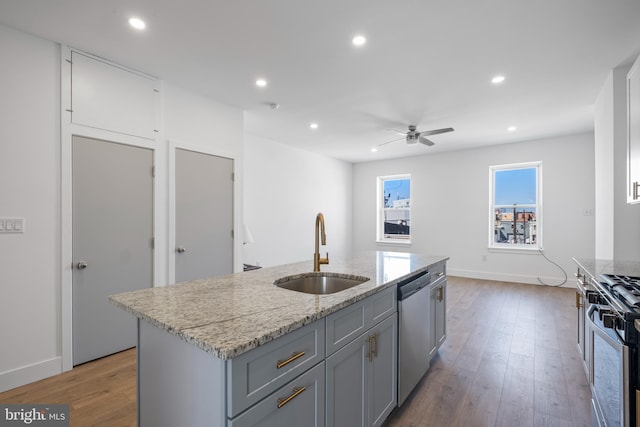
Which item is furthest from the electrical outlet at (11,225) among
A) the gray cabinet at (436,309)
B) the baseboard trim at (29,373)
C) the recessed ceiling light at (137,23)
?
the gray cabinet at (436,309)

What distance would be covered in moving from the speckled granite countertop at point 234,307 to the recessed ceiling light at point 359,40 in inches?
73.2

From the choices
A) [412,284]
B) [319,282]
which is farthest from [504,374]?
[319,282]

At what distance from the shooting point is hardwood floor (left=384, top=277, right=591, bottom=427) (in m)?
1.91

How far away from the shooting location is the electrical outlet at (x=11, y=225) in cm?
222

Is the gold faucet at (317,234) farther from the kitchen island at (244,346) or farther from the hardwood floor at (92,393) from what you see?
the hardwood floor at (92,393)

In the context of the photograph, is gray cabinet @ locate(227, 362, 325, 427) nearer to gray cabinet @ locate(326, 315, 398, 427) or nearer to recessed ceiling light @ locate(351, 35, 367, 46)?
gray cabinet @ locate(326, 315, 398, 427)

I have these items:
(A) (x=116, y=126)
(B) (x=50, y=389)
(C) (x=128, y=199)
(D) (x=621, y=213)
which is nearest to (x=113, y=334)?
(B) (x=50, y=389)

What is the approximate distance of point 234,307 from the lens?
1.26m

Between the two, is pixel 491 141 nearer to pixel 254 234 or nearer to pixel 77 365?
pixel 254 234

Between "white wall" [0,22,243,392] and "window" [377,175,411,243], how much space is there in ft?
20.5

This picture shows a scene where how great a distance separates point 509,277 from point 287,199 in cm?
463

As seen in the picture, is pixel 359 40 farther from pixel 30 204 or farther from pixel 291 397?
pixel 30 204

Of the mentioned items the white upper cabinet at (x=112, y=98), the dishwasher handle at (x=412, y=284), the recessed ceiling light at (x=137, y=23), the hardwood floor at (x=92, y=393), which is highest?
the recessed ceiling light at (x=137, y=23)

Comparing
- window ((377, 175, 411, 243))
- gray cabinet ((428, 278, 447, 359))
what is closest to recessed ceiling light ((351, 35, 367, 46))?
gray cabinet ((428, 278, 447, 359))
